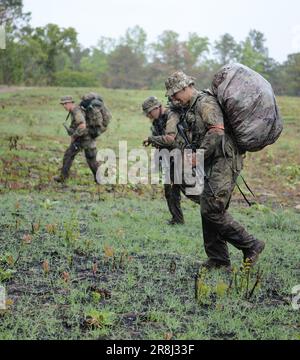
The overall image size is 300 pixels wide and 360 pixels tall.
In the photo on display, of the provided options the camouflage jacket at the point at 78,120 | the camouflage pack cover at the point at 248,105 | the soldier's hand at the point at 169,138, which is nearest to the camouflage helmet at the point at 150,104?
the soldier's hand at the point at 169,138

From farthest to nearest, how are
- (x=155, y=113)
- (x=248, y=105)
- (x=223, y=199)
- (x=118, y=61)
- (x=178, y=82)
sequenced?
(x=118, y=61)
(x=155, y=113)
(x=178, y=82)
(x=223, y=199)
(x=248, y=105)

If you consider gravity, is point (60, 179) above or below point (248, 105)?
below

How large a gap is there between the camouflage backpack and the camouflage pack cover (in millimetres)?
6615

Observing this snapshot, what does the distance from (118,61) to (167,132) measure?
211 ft

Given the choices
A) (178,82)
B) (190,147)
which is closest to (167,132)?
(190,147)

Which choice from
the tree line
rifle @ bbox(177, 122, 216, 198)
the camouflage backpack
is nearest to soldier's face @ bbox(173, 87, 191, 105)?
rifle @ bbox(177, 122, 216, 198)

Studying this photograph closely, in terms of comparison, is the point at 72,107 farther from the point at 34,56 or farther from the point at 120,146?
the point at 34,56

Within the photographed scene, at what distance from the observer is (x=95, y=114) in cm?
1200

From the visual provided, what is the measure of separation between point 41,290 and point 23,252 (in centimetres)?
137

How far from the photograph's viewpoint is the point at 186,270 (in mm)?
6316

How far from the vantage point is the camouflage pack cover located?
5508 millimetres

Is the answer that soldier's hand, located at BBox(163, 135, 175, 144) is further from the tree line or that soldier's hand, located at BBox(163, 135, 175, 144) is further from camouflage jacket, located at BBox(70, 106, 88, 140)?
the tree line

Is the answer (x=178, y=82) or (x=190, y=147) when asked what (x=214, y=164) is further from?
(x=178, y=82)

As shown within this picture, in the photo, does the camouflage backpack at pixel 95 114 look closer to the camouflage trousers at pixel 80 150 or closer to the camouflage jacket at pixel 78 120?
the camouflage jacket at pixel 78 120
